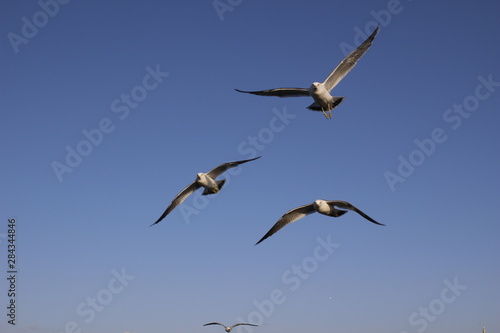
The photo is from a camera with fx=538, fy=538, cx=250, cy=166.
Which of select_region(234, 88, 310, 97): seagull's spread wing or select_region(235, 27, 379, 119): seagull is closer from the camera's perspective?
select_region(235, 27, 379, 119): seagull

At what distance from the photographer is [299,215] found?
21.3 m

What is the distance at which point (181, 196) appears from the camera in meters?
25.1

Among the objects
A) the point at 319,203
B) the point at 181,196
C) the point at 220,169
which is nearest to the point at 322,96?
the point at 319,203

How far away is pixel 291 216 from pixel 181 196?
6150mm

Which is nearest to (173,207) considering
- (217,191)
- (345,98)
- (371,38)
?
(217,191)

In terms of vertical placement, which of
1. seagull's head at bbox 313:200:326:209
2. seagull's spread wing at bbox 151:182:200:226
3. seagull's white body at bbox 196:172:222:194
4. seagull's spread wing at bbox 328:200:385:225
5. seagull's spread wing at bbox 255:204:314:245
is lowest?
seagull's spread wing at bbox 328:200:385:225

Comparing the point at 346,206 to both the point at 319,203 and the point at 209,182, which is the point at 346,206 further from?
the point at 209,182

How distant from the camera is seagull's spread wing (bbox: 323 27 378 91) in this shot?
2167 cm

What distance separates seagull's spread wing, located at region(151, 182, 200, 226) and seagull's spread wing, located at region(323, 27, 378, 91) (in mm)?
7546

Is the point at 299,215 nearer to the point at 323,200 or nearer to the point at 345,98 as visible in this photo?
the point at 323,200

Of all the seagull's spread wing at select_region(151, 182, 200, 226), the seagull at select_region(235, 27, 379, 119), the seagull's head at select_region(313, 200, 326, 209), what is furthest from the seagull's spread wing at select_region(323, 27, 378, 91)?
the seagull's spread wing at select_region(151, 182, 200, 226)

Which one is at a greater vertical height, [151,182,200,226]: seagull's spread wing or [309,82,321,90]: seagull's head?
[151,182,200,226]: seagull's spread wing

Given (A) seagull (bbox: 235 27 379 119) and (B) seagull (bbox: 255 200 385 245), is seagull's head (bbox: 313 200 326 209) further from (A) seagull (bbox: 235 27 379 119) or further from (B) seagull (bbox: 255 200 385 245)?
(A) seagull (bbox: 235 27 379 119)

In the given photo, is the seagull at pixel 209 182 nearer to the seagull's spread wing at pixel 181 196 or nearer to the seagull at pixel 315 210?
the seagull's spread wing at pixel 181 196
